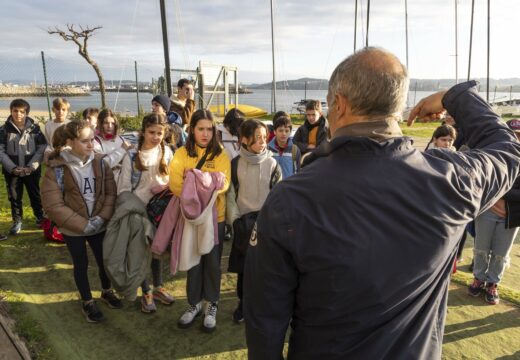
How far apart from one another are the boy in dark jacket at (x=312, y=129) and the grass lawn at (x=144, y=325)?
7.85 feet

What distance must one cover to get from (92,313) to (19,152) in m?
2.86

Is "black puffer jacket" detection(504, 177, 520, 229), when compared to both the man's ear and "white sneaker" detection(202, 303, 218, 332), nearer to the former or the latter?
the man's ear

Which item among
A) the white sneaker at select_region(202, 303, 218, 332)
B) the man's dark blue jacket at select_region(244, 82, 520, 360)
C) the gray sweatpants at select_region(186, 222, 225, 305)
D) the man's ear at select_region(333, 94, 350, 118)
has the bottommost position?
the white sneaker at select_region(202, 303, 218, 332)

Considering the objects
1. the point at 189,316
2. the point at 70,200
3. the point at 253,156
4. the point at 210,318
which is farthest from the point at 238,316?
the point at 70,200

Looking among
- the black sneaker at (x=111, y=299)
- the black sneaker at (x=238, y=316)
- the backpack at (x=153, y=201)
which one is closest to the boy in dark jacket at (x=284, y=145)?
the backpack at (x=153, y=201)

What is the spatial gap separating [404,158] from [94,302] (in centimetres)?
331

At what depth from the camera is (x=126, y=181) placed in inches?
135

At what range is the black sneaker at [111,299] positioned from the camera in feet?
11.6

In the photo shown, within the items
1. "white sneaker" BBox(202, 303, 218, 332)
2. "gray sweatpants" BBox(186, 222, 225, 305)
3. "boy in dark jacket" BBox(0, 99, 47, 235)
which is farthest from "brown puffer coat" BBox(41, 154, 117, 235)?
"boy in dark jacket" BBox(0, 99, 47, 235)

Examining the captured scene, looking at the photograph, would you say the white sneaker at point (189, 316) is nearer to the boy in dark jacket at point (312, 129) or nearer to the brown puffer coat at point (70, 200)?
the brown puffer coat at point (70, 200)

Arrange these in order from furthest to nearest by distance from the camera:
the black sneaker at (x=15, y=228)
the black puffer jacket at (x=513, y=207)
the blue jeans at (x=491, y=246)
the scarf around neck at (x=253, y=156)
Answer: the black sneaker at (x=15, y=228) < the blue jeans at (x=491, y=246) < the scarf around neck at (x=253, y=156) < the black puffer jacket at (x=513, y=207)

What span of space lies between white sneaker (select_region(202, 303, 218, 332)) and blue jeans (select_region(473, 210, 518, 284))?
286 centimetres

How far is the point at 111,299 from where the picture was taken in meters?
3.54

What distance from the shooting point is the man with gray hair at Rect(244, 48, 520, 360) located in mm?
1007
